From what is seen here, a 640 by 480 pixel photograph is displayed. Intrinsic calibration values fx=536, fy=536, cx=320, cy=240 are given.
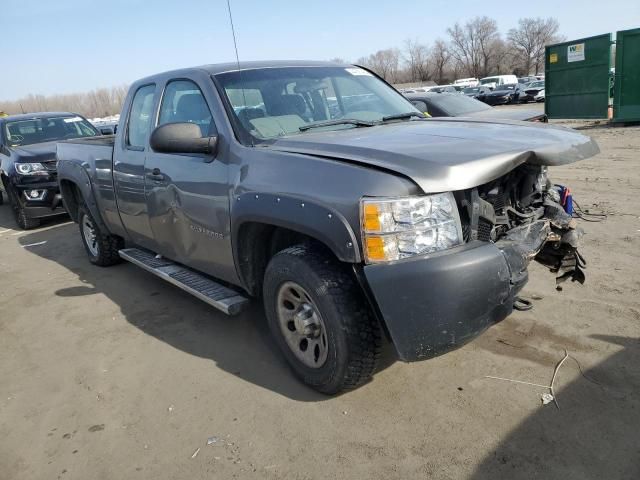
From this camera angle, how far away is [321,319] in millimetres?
2857

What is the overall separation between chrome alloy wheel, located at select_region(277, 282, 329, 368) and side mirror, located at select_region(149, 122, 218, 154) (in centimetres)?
105

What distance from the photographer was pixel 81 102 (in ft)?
262

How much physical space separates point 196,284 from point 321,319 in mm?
1464

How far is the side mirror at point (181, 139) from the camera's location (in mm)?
3277

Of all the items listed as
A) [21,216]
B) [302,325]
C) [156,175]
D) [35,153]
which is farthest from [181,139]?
[21,216]

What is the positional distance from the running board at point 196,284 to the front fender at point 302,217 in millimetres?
584

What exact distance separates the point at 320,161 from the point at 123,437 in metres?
1.84

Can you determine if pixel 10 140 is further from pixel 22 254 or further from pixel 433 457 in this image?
pixel 433 457

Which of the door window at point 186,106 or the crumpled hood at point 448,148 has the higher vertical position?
the door window at point 186,106

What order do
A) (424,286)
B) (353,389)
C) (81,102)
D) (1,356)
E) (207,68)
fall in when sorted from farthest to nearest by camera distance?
1. (81,102)
2. (1,356)
3. (207,68)
4. (353,389)
5. (424,286)

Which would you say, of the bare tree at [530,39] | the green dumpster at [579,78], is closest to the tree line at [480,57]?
the bare tree at [530,39]

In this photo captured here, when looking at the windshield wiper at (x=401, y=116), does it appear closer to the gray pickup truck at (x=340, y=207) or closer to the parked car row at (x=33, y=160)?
the gray pickup truck at (x=340, y=207)

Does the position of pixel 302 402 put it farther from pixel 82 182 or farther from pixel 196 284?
pixel 82 182

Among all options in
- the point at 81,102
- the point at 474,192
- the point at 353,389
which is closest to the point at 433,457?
the point at 353,389
